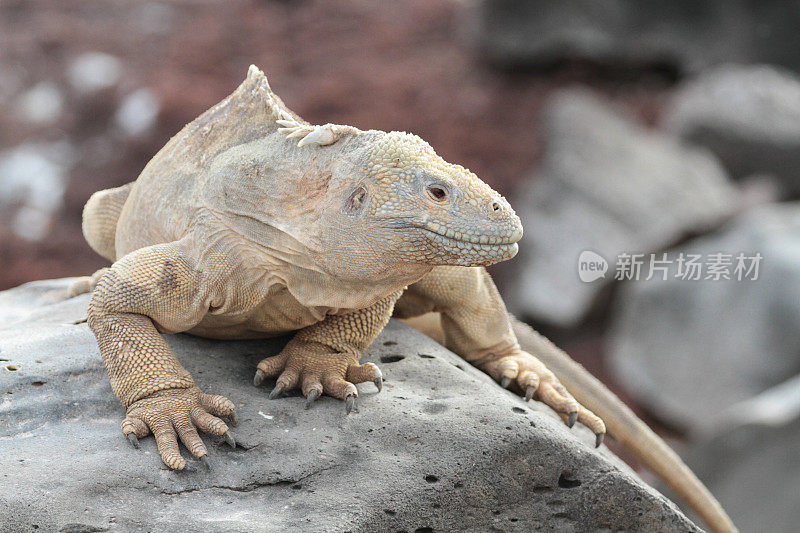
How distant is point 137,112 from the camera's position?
40.7ft

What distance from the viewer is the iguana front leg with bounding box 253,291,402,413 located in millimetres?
3904

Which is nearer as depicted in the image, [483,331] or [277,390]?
[277,390]

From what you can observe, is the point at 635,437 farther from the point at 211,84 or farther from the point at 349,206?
the point at 211,84

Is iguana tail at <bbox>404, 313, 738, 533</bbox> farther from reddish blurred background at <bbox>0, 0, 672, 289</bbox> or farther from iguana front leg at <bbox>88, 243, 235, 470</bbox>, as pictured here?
reddish blurred background at <bbox>0, 0, 672, 289</bbox>

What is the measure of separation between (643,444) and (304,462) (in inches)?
93.5

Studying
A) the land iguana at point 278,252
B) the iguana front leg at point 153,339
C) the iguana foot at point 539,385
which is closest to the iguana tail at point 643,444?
the iguana foot at point 539,385

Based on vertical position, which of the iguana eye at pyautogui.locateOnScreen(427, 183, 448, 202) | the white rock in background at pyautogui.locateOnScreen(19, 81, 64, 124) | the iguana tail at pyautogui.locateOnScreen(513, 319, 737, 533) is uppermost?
the iguana eye at pyautogui.locateOnScreen(427, 183, 448, 202)

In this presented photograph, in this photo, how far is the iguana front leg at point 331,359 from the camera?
390 centimetres

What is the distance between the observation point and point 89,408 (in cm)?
376

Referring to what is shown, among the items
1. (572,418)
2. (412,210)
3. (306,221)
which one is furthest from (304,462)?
(572,418)

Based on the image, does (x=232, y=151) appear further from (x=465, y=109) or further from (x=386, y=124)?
(x=465, y=109)

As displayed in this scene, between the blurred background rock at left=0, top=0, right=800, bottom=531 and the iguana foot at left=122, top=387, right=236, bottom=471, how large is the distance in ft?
26.3

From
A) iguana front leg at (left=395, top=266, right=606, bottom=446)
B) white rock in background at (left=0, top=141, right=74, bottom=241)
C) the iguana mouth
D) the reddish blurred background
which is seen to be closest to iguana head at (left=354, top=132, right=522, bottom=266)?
the iguana mouth

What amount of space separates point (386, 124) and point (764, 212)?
5.00 metres
